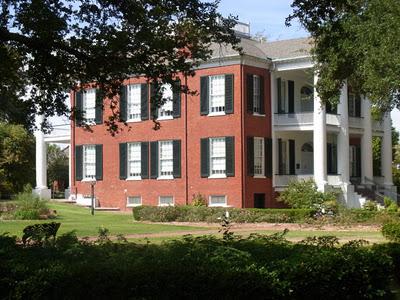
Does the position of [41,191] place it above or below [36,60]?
below

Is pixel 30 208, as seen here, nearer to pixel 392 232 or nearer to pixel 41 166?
pixel 41 166

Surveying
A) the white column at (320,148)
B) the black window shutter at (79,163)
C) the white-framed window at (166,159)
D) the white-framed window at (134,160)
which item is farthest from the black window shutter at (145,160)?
the white column at (320,148)

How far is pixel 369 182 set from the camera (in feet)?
131

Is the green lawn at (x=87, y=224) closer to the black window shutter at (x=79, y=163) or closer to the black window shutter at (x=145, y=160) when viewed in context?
the black window shutter at (x=79, y=163)

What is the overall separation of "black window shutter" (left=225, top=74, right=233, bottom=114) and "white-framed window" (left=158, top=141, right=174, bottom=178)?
440 centimetres

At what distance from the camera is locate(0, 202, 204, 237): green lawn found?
24672 mm

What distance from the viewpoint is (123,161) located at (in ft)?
131

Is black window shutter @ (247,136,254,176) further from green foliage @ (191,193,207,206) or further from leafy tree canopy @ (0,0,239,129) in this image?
leafy tree canopy @ (0,0,239,129)

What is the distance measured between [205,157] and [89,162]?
946cm

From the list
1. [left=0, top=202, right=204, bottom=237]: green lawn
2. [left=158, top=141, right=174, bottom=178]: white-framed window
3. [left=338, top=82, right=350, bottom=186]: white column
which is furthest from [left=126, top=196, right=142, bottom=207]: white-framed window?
[left=338, top=82, right=350, bottom=186]: white column

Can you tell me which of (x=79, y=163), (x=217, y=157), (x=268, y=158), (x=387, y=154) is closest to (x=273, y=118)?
(x=268, y=158)

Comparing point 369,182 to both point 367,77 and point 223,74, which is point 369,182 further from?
point 367,77

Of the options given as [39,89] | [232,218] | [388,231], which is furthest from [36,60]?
[232,218]

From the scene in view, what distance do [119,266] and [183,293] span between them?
761mm
